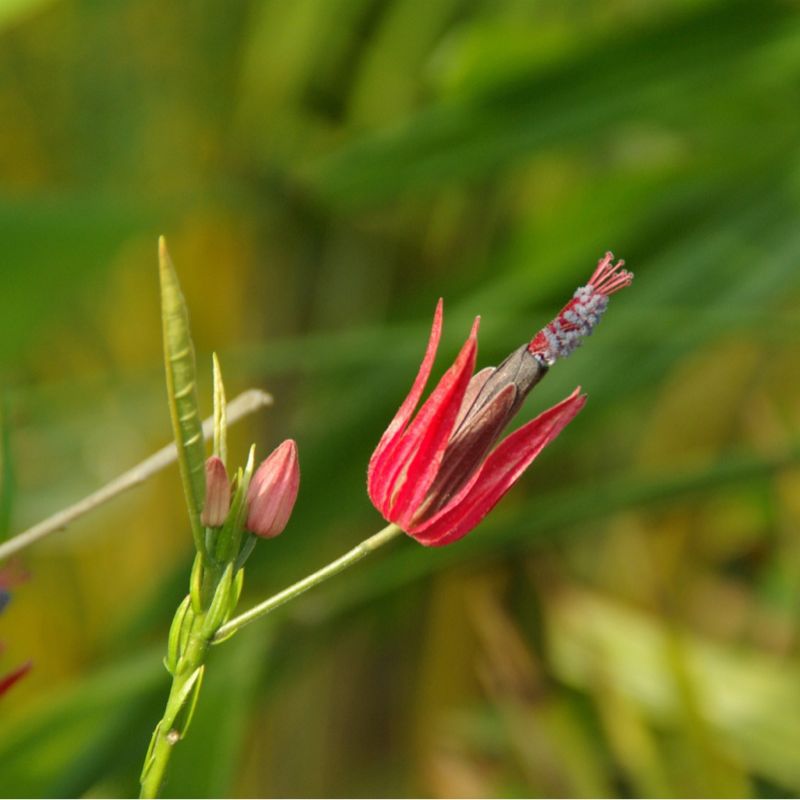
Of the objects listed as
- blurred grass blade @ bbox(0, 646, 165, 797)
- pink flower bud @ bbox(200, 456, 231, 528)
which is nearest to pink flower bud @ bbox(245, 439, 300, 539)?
pink flower bud @ bbox(200, 456, 231, 528)

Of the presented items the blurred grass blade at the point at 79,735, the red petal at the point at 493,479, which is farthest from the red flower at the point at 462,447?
the blurred grass blade at the point at 79,735

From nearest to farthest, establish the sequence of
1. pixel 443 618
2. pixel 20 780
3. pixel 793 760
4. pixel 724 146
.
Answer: pixel 20 780, pixel 793 760, pixel 724 146, pixel 443 618

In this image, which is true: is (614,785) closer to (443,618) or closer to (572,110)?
(443,618)

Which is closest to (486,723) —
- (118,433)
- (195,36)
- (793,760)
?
(793,760)

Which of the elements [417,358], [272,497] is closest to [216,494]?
[272,497]

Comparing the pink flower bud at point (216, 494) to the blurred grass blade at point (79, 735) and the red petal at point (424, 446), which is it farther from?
the blurred grass blade at point (79, 735)

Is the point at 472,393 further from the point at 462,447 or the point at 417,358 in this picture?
the point at 417,358
